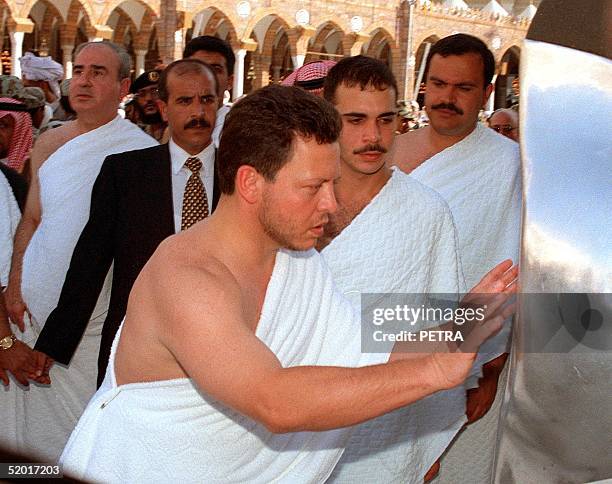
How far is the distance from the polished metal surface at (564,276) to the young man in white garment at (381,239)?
1.32 meters

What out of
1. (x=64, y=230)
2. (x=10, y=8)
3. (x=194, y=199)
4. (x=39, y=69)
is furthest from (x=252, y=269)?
(x=10, y=8)

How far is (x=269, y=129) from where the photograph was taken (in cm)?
204

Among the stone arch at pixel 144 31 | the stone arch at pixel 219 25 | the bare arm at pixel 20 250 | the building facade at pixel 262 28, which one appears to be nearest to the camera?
the bare arm at pixel 20 250

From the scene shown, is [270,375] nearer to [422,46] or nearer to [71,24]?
[71,24]

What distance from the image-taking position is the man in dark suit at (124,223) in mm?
3650

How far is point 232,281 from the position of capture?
79.7 inches

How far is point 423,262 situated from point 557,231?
4.66 ft

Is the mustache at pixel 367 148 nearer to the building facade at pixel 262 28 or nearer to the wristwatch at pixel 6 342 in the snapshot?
the wristwatch at pixel 6 342

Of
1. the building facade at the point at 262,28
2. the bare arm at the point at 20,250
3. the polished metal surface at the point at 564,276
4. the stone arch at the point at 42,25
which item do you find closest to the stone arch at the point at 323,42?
the building facade at the point at 262,28

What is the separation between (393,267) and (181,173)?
45.1 inches

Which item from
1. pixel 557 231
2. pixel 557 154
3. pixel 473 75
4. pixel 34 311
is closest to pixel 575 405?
pixel 557 231

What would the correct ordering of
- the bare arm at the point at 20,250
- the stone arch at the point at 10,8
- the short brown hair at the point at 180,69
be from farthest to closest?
the stone arch at the point at 10,8 < the bare arm at the point at 20,250 < the short brown hair at the point at 180,69

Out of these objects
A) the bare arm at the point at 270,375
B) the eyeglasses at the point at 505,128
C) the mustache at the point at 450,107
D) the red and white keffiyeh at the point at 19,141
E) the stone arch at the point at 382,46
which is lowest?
the stone arch at the point at 382,46

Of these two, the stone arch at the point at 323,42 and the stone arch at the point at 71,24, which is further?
the stone arch at the point at 323,42
